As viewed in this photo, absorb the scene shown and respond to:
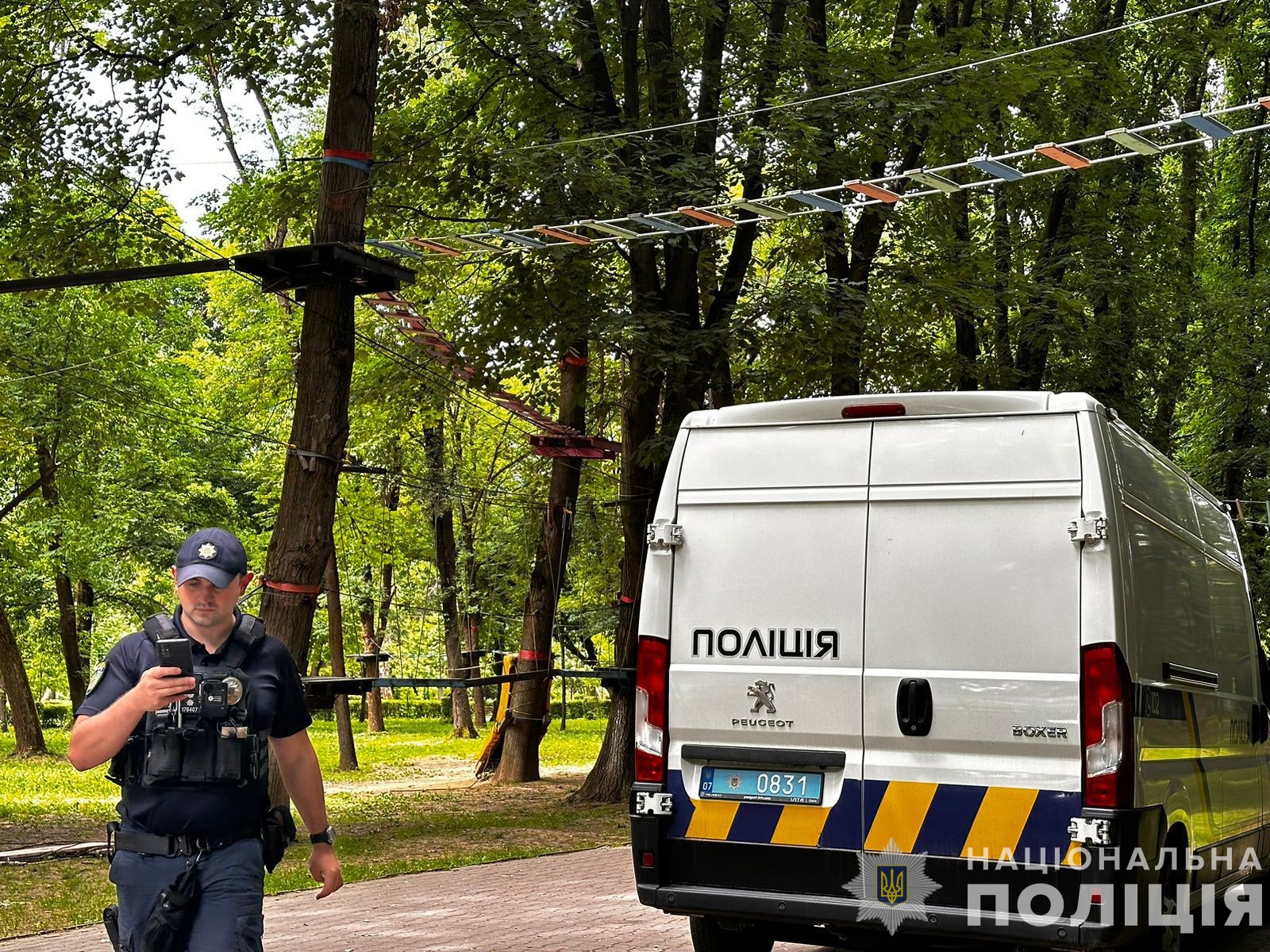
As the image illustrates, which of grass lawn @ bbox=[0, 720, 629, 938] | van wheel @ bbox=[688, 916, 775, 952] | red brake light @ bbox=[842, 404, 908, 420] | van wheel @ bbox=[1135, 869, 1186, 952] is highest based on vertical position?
red brake light @ bbox=[842, 404, 908, 420]

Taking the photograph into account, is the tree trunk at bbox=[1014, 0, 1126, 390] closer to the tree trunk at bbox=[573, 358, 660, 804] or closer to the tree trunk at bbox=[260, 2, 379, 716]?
the tree trunk at bbox=[573, 358, 660, 804]

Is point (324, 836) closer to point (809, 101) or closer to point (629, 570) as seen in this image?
point (809, 101)

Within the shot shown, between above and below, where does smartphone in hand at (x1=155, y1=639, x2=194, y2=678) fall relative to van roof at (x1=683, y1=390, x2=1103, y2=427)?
below

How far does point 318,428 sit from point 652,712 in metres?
6.90

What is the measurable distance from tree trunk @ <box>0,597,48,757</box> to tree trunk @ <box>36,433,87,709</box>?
1.03m

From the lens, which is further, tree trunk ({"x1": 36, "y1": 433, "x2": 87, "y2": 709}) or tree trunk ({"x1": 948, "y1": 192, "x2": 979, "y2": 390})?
tree trunk ({"x1": 36, "y1": 433, "x2": 87, "y2": 709})

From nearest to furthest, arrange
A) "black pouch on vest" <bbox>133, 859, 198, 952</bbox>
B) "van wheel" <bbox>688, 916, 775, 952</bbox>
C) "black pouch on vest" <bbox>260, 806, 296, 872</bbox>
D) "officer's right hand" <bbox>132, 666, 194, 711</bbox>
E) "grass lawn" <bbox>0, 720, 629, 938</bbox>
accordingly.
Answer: "officer's right hand" <bbox>132, 666, 194, 711</bbox>, "black pouch on vest" <bbox>133, 859, 198, 952</bbox>, "black pouch on vest" <bbox>260, 806, 296, 872</bbox>, "van wheel" <bbox>688, 916, 775, 952</bbox>, "grass lawn" <bbox>0, 720, 629, 938</bbox>

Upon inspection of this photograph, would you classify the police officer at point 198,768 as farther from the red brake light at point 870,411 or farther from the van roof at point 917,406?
the red brake light at point 870,411

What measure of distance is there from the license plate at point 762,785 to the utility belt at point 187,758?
2646 millimetres

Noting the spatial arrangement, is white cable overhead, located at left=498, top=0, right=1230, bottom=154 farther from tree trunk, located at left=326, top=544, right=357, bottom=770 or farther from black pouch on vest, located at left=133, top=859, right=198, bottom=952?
tree trunk, located at left=326, top=544, right=357, bottom=770

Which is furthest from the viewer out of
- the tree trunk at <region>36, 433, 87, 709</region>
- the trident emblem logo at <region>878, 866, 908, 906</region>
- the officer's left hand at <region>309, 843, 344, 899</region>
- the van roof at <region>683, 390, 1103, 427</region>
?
the tree trunk at <region>36, 433, 87, 709</region>

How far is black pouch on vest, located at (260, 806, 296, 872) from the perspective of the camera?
15.1 feet

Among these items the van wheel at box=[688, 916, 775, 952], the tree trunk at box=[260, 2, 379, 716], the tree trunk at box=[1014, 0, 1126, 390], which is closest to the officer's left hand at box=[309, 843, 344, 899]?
the van wheel at box=[688, 916, 775, 952]

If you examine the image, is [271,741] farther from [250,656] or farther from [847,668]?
[847,668]
